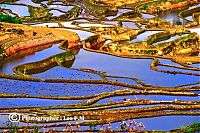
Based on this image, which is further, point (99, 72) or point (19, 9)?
point (19, 9)

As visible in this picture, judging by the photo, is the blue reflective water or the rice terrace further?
the blue reflective water

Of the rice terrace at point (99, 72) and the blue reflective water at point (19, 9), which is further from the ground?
the rice terrace at point (99, 72)

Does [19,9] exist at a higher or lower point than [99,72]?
lower

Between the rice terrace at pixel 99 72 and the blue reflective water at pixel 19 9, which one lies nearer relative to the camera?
the rice terrace at pixel 99 72

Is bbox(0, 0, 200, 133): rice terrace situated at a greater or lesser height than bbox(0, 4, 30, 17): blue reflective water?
greater

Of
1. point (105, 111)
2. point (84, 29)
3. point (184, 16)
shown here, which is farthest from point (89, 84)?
point (184, 16)

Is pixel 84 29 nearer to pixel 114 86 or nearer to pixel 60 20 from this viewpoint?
pixel 60 20

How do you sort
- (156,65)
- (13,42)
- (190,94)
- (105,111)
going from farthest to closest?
(13,42), (156,65), (190,94), (105,111)

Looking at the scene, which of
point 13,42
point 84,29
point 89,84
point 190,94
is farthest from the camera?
point 84,29
